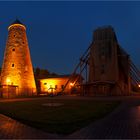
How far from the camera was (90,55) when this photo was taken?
34.3 metres

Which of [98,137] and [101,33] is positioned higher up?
[101,33]

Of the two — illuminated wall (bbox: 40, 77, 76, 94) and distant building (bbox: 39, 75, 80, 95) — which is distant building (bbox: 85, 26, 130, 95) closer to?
distant building (bbox: 39, 75, 80, 95)

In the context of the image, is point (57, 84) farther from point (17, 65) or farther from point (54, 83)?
point (17, 65)

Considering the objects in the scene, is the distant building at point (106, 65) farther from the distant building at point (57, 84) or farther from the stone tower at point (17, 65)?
the stone tower at point (17, 65)

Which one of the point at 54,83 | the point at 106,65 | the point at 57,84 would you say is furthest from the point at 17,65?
the point at 106,65

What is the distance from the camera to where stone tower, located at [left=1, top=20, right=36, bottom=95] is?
101 feet

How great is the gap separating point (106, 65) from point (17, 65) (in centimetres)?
1558

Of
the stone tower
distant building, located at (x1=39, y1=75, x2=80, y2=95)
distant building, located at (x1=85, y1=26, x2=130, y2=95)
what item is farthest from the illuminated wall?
distant building, located at (x1=85, y1=26, x2=130, y2=95)

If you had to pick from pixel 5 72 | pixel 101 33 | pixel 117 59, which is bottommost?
pixel 5 72

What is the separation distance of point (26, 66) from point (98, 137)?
2805cm

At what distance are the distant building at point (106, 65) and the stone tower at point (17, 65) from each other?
1091 centimetres

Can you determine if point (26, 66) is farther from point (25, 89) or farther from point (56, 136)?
point (56, 136)

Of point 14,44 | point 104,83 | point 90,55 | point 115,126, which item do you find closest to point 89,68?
point 90,55

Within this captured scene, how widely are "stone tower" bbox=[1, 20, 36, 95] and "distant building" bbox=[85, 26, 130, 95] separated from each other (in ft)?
35.8
